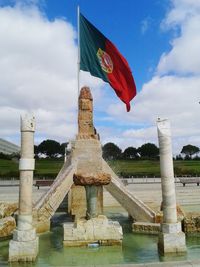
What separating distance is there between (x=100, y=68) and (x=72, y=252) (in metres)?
7.45

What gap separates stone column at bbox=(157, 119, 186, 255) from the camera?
10.2 m

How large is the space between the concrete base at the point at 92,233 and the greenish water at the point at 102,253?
0.29 metres

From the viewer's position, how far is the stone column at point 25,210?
9.55 meters

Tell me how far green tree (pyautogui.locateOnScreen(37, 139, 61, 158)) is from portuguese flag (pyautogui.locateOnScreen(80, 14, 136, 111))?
235 ft

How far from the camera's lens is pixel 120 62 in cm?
1545

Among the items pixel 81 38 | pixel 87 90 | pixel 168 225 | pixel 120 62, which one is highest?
pixel 81 38

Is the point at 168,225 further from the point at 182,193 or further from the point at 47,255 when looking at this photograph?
the point at 182,193

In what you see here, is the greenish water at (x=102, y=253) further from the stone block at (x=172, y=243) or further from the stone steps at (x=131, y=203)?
the stone steps at (x=131, y=203)

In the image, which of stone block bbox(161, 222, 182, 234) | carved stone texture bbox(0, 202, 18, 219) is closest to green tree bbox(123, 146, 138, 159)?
carved stone texture bbox(0, 202, 18, 219)

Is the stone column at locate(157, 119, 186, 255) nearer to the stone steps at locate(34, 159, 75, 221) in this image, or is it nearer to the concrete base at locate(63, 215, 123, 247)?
the concrete base at locate(63, 215, 123, 247)

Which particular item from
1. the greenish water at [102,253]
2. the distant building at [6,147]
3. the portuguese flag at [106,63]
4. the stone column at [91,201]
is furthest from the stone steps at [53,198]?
the distant building at [6,147]

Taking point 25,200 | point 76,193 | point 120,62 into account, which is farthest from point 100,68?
point 25,200

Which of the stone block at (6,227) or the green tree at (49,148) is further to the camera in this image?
the green tree at (49,148)

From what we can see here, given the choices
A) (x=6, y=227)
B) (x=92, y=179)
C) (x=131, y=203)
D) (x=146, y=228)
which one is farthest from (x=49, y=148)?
(x=92, y=179)
